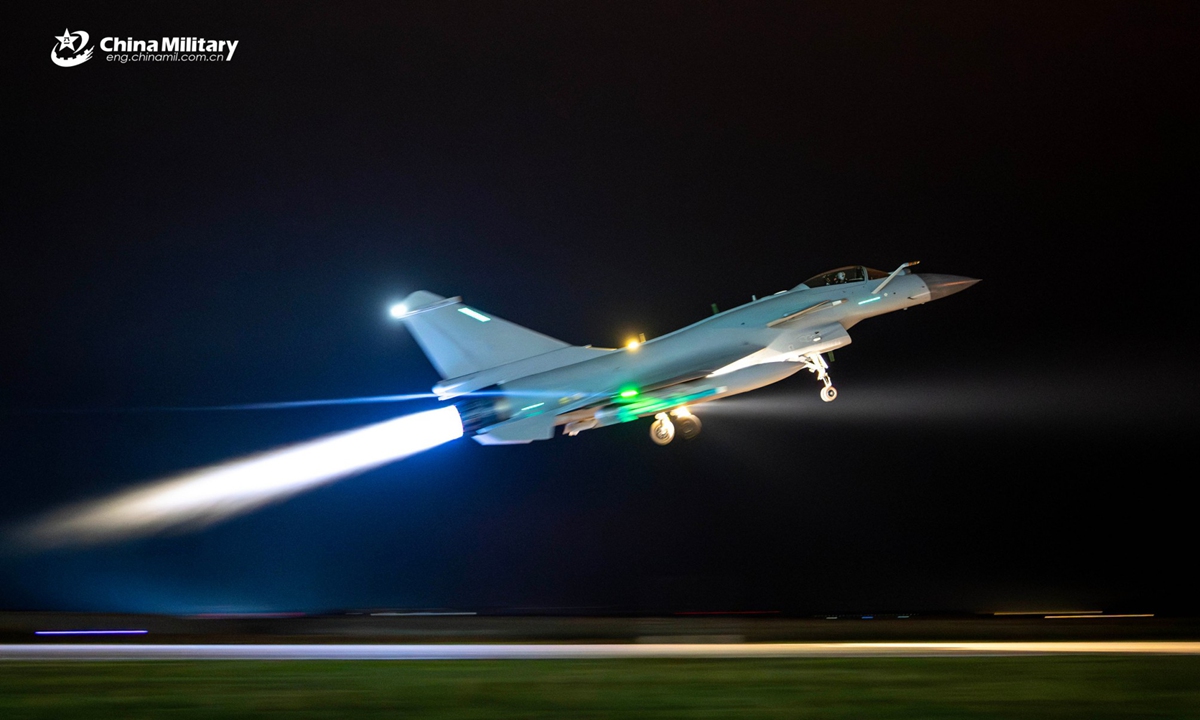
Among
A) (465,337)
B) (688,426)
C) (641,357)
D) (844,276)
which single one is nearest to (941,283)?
(844,276)

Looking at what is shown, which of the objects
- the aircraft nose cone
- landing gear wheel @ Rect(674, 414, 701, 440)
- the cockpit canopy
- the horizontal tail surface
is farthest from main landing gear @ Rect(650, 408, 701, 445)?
the aircraft nose cone

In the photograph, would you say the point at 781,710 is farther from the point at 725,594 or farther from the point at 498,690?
the point at 725,594

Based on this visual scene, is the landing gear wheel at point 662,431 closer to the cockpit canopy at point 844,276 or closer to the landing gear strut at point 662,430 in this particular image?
the landing gear strut at point 662,430

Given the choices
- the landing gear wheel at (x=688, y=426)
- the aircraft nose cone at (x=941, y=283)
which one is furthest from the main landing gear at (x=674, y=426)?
the aircraft nose cone at (x=941, y=283)


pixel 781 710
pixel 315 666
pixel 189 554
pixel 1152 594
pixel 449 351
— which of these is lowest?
pixel 1152 594

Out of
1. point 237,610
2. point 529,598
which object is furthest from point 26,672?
point 529,598

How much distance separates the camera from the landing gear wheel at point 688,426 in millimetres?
25188

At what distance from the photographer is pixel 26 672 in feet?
48.7

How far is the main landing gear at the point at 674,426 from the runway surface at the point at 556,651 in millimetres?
6561

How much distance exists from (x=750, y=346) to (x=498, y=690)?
42.5ft

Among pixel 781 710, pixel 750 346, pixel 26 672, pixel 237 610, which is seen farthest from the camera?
pixel 237 610

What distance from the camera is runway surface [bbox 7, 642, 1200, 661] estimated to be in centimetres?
1652

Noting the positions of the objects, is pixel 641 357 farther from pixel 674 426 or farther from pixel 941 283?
pixel 941 283

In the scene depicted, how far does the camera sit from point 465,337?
80.9 ft
